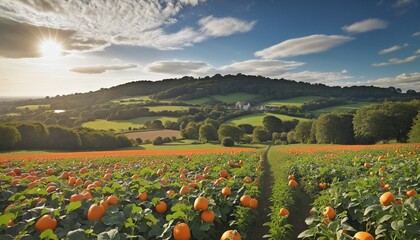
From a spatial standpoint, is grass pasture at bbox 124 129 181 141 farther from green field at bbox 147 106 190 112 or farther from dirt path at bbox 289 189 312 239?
dirt path at bbox 289 189 312 239

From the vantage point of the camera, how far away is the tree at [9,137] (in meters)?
47.8

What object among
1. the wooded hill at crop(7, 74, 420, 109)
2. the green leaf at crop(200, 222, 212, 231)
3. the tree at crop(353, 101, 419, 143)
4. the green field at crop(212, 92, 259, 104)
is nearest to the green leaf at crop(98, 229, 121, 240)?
the green leaf at crop(200, 222, 212, 231)

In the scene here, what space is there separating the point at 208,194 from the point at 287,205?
3.61m

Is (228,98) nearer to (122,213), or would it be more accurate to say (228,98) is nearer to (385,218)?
(122,213)

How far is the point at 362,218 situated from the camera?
7.03 meters

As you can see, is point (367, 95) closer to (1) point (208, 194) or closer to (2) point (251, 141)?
(2) point (251, 141)

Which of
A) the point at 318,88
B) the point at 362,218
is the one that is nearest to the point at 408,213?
the point at 362,218

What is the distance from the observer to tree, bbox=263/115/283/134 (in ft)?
307

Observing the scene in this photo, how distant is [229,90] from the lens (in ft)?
541

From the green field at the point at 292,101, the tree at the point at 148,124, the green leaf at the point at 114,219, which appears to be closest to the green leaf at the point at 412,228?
the green leaf at the point at 114,219

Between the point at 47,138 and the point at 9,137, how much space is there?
24.2 feet

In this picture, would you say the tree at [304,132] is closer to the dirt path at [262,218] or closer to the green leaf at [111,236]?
the dirt path at [262,218]

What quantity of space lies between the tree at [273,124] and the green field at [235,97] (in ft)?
163

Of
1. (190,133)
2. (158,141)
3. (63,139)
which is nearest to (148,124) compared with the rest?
(190,133)
